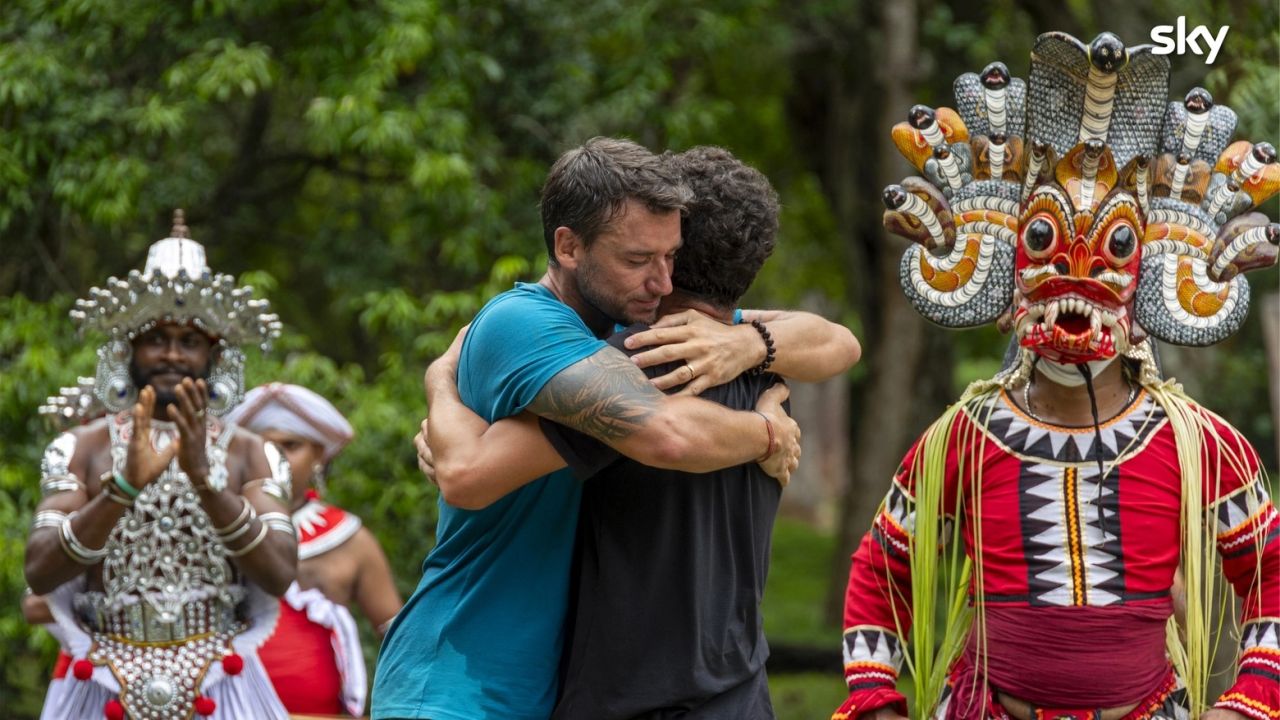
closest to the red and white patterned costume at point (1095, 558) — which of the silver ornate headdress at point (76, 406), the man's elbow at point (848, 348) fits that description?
the man's elbow at point (848, 348)

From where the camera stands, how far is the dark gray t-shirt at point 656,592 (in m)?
3.39

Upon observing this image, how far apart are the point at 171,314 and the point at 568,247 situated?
2300 millimetres

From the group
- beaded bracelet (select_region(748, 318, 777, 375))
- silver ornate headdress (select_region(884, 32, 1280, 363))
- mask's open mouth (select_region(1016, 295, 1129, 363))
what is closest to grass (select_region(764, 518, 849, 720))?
silver ornate headdress (select_region(884, 32, 1280, 363))

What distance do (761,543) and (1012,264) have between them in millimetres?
1155

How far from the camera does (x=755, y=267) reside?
11.7 ft

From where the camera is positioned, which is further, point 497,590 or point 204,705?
point 204,705

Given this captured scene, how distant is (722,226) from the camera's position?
351cm

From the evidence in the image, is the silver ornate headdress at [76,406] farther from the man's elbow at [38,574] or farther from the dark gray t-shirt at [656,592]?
the dark gray t-shirt at [656,592]

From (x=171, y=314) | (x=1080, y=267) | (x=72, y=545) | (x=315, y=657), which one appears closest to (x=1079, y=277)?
(x=1080, y=267)

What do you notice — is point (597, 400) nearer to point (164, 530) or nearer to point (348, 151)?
point (164, 530)

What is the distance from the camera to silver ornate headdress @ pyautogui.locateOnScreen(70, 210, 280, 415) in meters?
5.33

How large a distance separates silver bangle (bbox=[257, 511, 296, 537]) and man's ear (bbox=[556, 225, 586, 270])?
6.77 ft

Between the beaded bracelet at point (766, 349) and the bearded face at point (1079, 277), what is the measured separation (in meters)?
0.78

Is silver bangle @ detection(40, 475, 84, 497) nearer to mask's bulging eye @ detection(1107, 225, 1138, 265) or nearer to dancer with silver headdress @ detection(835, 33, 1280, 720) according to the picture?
dancer with silver headdress @ detection(835, 33, 1280, 720)
